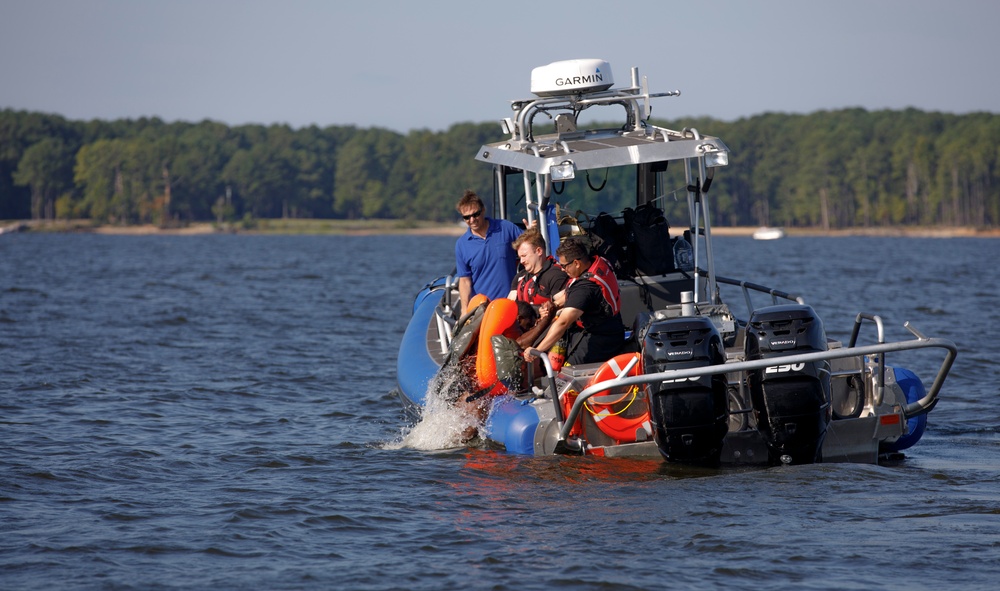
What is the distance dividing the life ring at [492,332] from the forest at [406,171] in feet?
293

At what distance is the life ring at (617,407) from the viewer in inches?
328

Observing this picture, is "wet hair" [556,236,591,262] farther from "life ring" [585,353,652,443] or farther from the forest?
the forest

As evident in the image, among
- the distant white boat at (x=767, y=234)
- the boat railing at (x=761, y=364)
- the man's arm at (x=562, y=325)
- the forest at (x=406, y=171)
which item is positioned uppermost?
the forest at (x=406, y=171)

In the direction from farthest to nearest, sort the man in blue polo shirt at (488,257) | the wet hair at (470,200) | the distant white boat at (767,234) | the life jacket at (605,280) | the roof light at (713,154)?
the distant white boat at (767,234) → the man in blue polo shirt at (488,257) → the wet hair at (470,200) → the roof light at (713,154) → the life jacket at (605,280)

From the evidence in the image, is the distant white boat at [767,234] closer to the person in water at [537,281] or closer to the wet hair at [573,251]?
the person in water at [537,281]

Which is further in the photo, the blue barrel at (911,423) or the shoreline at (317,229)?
the shoreline at (317,229)

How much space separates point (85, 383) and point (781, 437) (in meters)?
8.88

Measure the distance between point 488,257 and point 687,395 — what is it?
3031mm

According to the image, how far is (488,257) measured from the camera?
1026 centimetres

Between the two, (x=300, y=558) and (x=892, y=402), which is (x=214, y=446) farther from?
(x=892, y=402)

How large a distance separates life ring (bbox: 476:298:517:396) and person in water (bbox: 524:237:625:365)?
0.28 m

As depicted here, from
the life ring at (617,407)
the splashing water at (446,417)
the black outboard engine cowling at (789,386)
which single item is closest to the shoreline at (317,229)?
the splashing water at (446,417)

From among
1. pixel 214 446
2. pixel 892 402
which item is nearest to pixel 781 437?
pixel 892 402

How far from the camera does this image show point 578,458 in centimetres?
875
